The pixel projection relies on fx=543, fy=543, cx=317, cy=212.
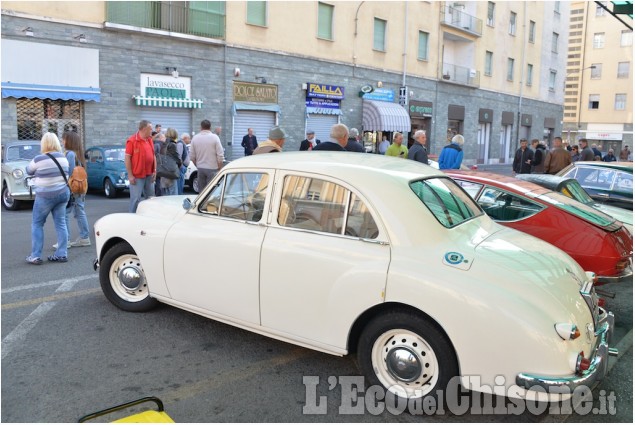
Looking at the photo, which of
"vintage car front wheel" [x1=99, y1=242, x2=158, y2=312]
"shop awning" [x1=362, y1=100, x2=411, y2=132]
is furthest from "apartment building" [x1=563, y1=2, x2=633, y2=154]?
"vintage car front wheel" [x1=99, y1=242, x2=158, y2=312]

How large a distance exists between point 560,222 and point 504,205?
60 centimetres

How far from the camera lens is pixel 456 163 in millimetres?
10328

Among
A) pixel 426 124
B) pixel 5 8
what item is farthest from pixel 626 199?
pixel 426 124

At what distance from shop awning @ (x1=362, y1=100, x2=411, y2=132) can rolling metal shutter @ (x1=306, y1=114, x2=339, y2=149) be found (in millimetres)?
1751

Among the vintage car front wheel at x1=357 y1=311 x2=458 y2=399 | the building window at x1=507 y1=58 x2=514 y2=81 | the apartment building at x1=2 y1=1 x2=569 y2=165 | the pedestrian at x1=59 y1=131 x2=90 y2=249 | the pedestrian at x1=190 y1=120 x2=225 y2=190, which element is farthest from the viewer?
the building window at x1=507 y1=58 x2=514 y2=81

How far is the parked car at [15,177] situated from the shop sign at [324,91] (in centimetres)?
1315

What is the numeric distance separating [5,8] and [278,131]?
1260cm

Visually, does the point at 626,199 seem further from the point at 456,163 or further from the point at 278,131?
the point at 278,131

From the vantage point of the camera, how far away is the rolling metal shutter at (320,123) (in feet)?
79.3

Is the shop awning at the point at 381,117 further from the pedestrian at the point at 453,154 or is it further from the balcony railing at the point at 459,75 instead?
the pedestrian at the point at 453,154

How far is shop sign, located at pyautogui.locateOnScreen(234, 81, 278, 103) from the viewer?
2134 centimetres

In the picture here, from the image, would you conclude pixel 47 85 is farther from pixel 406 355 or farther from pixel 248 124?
pixel 406 355

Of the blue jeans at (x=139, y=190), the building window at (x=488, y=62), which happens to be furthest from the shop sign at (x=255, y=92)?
the building window at (x=488, y=62)

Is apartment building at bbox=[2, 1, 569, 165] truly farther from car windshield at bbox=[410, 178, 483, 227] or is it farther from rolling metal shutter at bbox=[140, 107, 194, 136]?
car windshield at bbox=[410, 178, 483, 227]
